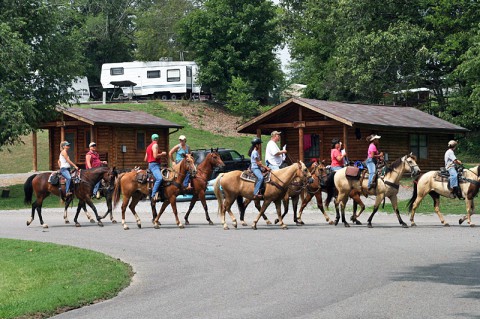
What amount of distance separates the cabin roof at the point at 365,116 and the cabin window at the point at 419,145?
2.97ft

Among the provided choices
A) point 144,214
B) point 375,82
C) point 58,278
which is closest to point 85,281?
point 58,278

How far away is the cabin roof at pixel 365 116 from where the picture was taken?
39.6 m

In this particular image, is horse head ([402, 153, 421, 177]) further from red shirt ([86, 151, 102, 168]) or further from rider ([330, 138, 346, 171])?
red shirt ([86, 151, 102, 168])

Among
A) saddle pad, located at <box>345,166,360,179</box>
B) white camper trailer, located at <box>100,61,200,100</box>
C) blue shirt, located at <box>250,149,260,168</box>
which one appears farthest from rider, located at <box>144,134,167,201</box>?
white camper trailer, located at <box>100,61,200,100</box>

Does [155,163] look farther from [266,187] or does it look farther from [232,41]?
[232,41]

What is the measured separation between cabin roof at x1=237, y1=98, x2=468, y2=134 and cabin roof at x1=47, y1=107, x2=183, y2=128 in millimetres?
7170

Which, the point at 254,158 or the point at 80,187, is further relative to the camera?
the point at 80,187

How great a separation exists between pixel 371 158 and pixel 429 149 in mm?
24209

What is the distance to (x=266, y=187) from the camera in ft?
71.6

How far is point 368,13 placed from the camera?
57.8 metres

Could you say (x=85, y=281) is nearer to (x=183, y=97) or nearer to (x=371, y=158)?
Result: (x=371, y=158)

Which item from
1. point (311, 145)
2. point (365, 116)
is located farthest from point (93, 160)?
point (311, 145)

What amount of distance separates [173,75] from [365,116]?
3810cm

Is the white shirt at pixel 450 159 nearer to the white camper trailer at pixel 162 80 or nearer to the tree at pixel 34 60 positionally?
the tree at pixel 34 60
